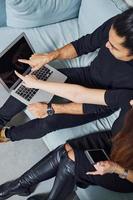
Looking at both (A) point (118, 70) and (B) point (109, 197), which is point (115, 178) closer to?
(B) point (109, 197)

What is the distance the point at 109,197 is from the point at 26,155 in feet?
1.93

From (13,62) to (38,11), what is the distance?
0.55 metres

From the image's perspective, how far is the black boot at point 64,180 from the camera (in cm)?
138

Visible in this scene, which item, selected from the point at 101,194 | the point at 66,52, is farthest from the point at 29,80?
the point at 101,194

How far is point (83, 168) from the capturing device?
1347 mm

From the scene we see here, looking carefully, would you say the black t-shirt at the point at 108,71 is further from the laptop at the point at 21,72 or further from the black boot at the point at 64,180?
the black boot at the point at 64,180

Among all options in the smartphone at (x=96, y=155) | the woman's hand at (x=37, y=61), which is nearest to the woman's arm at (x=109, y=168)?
the smartphone at (x=96, y=155)

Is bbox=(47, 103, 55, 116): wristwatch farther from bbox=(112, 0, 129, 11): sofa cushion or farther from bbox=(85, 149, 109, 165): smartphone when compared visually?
bbox=(112, 0, 129, 11): sofa cushion

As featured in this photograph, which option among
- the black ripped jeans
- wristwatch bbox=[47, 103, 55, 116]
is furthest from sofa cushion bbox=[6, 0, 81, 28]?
wristwatch bbox=[47, 103, 55, 116]

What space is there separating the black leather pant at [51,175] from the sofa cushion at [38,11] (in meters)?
0.85

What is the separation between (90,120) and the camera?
1601 millimetres

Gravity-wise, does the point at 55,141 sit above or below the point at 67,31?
below

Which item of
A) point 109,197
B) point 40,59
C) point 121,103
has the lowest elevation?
point 109,197

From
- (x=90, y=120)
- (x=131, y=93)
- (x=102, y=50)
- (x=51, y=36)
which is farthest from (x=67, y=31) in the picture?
(x=131, y=93)
